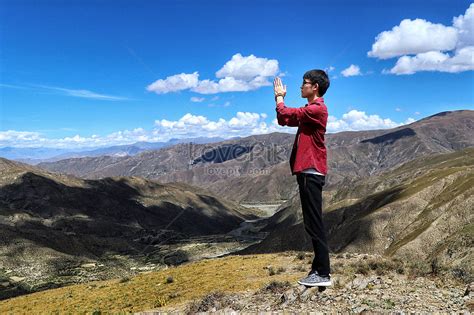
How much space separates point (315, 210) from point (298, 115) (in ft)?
7.64

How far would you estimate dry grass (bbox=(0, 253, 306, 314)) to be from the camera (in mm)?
17406

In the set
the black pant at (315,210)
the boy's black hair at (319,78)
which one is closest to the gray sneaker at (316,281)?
the black pant at (315,210)

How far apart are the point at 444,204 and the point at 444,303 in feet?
214

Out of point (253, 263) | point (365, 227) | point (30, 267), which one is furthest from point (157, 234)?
point (253, 263)

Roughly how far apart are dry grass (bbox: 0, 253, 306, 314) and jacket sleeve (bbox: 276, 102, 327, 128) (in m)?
8.65

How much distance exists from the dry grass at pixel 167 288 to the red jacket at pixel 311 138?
7.89 m

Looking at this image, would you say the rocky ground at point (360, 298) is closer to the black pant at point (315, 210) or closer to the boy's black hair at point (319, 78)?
the black pant at point (315, 210)

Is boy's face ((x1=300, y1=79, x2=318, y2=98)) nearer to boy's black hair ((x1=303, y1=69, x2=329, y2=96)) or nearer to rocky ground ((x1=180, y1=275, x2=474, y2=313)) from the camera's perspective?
boy's black hair ((x1=303, y1=69, x2=329, y2=96))

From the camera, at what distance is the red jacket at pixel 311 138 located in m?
9.09

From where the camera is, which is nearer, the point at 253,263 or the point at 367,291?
the point at 367,291

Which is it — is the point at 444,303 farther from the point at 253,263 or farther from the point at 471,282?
the point at 253,263

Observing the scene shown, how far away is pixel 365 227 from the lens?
260ft

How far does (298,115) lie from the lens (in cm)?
894

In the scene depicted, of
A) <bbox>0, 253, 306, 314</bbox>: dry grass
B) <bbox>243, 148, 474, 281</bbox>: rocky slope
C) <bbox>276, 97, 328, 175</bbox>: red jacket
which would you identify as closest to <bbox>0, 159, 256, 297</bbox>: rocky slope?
<bbox>243, 148, 474, 281</bbox>: rocky slope
